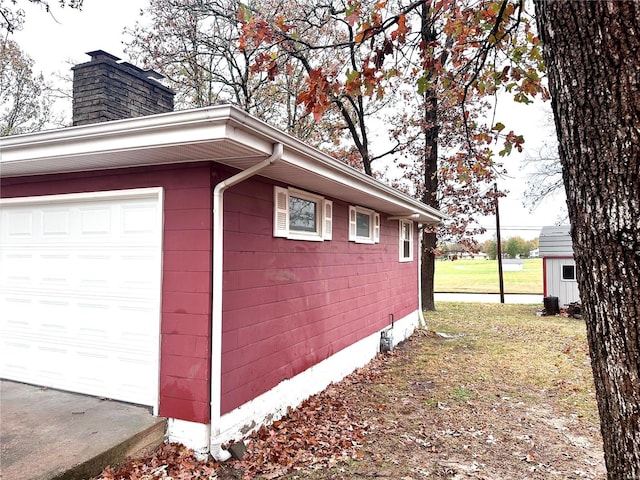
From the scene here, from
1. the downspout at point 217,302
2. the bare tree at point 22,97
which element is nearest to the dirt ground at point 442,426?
the downspout at point 217,302

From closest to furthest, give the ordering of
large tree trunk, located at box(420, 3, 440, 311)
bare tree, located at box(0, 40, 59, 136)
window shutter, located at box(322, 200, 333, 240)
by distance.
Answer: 1. window shutter, located at box(322, 200, 333, 240)
2. large tree trunk, located at box(420, 3, 440, 311)
3. bare tree, located at box(0, 40, 59, 136)

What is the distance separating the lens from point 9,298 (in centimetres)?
469

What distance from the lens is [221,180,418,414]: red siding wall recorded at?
3.79 m

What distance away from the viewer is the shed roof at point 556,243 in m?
13.8

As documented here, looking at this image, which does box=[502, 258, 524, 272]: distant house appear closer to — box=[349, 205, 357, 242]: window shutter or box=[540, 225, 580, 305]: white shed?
box=[540, 225, 580, 305]: white shed

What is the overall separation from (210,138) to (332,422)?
3.29 meters

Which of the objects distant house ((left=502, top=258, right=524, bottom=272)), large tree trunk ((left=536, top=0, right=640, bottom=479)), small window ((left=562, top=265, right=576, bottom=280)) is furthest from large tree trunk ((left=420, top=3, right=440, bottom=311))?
distant house ((left=502, top=258, right=524, bottom=272))

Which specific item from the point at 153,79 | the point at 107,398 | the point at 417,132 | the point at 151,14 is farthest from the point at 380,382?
the point at 151,14

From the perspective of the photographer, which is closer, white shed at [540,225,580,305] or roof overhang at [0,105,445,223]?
roof overhang at [0,105,445,223]

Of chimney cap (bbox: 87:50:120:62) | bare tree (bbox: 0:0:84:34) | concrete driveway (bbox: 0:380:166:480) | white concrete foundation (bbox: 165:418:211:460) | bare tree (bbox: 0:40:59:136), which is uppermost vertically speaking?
bare tree (bbox: 0:40:59:136)

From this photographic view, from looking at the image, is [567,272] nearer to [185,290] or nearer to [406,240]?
[406,240]

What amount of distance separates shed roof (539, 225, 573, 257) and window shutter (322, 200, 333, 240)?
11.2 meters

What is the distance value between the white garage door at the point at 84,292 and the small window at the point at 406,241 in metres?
6.94

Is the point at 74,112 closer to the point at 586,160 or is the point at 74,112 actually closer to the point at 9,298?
the point at 9,298
